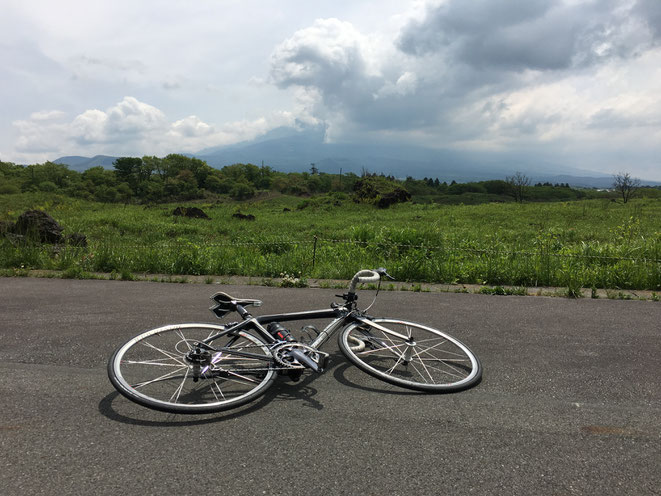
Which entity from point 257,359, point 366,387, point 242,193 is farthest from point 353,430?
point 242,193

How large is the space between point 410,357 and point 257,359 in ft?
4.12

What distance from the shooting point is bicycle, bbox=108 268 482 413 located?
114 inches

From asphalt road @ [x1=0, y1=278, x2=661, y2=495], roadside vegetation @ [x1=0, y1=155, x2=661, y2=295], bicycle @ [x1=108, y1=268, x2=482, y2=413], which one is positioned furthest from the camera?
roadside vegetation @ [x1=0, y1=155, x2=661, y2=295]

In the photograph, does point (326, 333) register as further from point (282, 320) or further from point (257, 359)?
point (257, 359)

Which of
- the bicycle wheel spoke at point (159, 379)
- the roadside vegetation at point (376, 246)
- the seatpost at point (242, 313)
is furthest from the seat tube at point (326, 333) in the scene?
the roadside vegetation at point (376, 246)

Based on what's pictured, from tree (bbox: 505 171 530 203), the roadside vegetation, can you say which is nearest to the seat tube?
the roadside vegetation

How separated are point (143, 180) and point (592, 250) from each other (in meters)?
64.0

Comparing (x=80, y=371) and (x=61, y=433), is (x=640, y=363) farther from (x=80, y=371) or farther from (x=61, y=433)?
(x=80, y=371)

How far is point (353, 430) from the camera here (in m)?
2.60

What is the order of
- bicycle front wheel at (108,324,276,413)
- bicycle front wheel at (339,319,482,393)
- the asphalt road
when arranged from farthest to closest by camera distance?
bicycle front wheel at (339,319,482,393) → bicycle front wheel at (108,324,276,413) → the asphalt road

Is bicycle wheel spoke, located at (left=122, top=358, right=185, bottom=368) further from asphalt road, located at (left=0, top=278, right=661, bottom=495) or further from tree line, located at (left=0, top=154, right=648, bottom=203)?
tree line, located at (left=0, top=154, right=648, bottom=203)

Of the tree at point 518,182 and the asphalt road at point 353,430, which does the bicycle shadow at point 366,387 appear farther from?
the tree at point 518,182

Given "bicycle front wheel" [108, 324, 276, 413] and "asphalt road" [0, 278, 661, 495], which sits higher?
"bicycle front wheel" [108, 324, 276, 413]

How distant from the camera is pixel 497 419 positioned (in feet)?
8.98
